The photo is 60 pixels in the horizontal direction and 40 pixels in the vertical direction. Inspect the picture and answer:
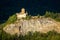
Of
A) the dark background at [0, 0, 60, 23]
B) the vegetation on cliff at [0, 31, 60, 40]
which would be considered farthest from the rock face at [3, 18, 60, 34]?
the dark background at [0, 0, 60, 23]

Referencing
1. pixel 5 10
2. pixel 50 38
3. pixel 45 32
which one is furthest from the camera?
pixel 5 10

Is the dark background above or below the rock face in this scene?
below

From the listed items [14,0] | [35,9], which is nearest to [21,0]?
[14,0]

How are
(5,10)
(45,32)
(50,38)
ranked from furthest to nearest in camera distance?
1. (5,10)
2. (45,32)
3. (50,38)

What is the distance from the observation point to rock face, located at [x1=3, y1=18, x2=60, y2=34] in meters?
24.8

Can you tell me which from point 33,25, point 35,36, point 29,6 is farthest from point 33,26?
point 29,6

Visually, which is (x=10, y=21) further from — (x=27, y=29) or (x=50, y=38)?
(x=50, y=38)

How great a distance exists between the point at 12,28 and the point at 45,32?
8.60 ft

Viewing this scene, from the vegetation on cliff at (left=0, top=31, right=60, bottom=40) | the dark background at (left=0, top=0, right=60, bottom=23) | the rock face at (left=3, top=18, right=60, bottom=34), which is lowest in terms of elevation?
A: the dark background at (left=0, top=0, right=60, bottom=23)

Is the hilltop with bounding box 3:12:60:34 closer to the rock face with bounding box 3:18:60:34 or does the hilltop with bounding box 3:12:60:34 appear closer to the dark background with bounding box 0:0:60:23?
the rock face with bounding box 3:18:60:34

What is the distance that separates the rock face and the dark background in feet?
44.8

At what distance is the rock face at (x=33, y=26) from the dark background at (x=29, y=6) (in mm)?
13644

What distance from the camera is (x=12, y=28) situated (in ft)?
82.1

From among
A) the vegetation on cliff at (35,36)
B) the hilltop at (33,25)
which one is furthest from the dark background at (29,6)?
the vegetation on cliff at (35,36)
